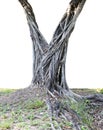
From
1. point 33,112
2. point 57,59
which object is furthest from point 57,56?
point 33,112

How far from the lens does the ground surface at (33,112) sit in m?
6.74

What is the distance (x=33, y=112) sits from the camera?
7.39 m

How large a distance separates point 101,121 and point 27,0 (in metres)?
3.66

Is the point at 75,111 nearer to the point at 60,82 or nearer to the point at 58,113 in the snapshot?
the point at 58,113

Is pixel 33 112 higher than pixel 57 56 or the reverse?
the reverse

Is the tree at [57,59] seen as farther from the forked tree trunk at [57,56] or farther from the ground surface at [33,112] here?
the ground surface at [33,112]

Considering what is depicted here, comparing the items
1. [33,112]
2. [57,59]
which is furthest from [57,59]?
[33,112]

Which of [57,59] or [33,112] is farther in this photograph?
[57,59]

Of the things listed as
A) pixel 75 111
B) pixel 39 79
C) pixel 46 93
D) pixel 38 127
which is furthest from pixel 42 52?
pixel 38 127

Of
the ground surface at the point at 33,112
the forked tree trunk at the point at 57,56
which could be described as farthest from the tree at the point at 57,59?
the ground surface at the point at 33,112

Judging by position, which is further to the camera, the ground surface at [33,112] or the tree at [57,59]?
the tree at [57,59]

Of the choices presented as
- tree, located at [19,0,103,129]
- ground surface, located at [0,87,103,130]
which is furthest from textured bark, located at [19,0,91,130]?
ground surface, located at [0,87,103,130]

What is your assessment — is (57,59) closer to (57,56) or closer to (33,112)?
(57,56)

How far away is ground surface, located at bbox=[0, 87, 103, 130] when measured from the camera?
6.74m
